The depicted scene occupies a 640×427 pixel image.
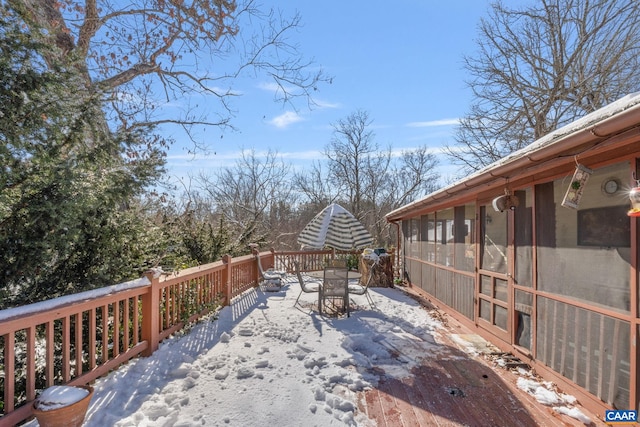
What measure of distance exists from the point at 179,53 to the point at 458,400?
8.08 meters

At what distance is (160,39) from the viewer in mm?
6934

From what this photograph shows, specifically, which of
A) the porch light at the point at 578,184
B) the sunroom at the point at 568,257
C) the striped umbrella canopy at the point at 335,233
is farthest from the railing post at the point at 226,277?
the porch light at the point at 578,184

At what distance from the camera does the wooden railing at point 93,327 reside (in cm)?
210

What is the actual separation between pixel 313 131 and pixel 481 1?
34.1 feet

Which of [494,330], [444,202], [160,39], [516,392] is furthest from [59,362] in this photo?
[160,39]

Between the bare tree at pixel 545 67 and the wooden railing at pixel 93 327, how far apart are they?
33.5 ft

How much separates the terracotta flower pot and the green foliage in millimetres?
1176

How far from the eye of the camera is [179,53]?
7.18 metres

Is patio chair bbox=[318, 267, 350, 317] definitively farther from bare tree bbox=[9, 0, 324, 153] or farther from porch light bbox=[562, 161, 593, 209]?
bare tree bbox=[9, 0, 324, 153]

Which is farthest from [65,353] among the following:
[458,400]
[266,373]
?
[458,400]

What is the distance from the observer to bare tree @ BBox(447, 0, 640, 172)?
8773 mm

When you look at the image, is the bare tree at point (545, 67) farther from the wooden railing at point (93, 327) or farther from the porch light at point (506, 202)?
the wooden railing at point (93, 327)

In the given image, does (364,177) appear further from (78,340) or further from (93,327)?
(78,340)

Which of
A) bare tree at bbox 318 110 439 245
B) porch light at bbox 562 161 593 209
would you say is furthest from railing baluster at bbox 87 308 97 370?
bare tree at bbox 318 110 439 245
